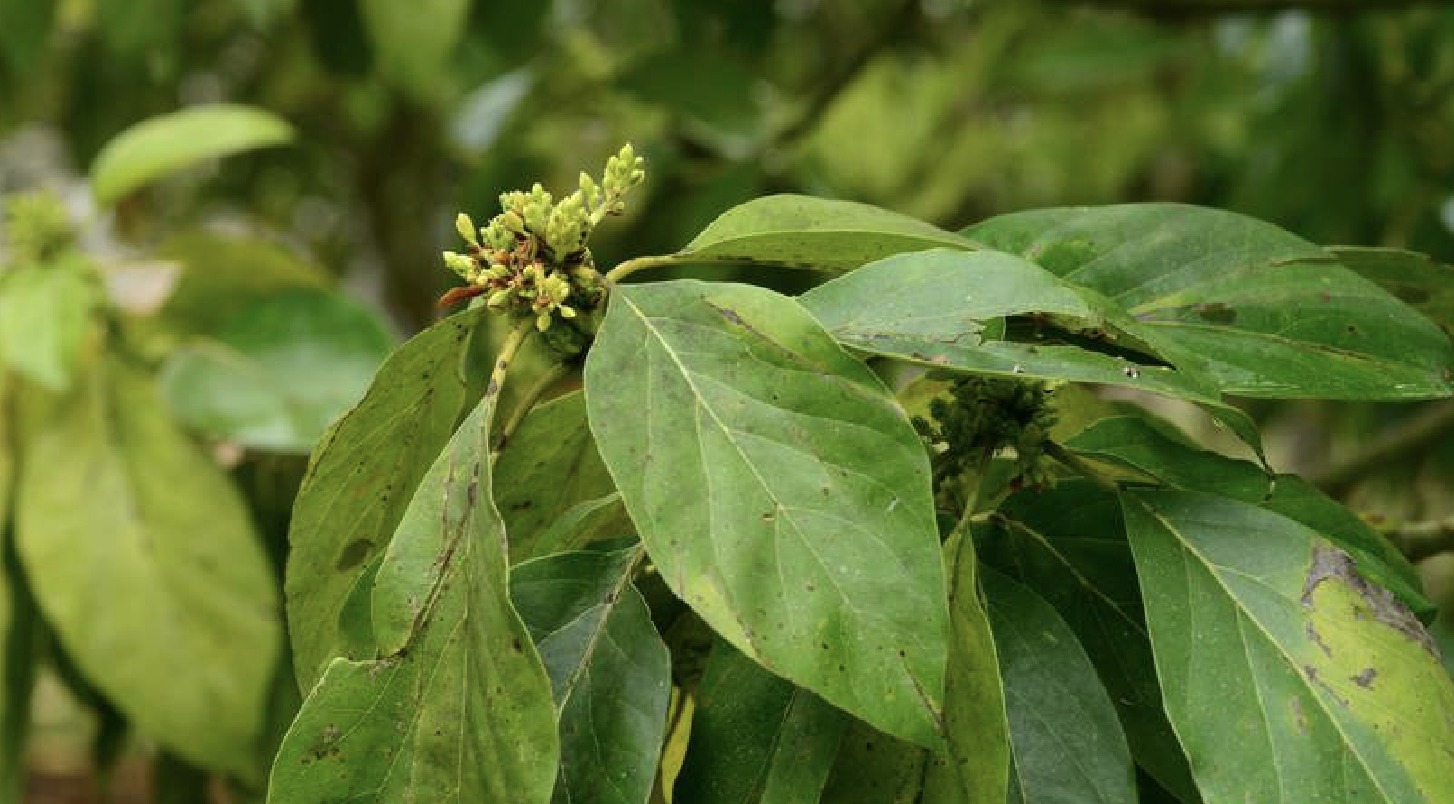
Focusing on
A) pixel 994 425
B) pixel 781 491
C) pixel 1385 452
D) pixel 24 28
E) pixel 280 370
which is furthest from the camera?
pixel 24 28

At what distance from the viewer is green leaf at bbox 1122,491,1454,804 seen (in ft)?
1.39

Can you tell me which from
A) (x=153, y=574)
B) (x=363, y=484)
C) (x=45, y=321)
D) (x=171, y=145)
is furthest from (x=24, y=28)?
(x=363, y=484)

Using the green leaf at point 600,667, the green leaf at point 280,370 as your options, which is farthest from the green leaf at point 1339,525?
the green leaf at point 280,370

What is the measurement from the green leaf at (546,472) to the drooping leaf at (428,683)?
9 cm

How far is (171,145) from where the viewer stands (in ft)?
3.56

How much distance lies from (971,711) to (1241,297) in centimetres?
22

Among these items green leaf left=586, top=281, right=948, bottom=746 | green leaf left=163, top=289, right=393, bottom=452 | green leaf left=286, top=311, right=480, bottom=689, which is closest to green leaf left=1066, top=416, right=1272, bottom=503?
green leaf left=586, top=281, right=948, bottom=746

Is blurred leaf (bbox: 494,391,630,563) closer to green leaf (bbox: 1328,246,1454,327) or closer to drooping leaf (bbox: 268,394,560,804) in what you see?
drooping leaf (bbox: 268,394,560,804)

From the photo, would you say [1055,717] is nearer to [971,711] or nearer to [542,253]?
[971,711]

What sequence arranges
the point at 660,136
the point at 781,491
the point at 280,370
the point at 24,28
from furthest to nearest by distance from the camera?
1. the point at 660,136
2. the point at 24,28
3. the point at 280,370
4. the point at 781,491

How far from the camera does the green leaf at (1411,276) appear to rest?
597 mm

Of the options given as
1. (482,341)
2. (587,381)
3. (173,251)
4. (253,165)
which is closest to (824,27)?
(253,165)

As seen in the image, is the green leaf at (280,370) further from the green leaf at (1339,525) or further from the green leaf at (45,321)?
the green leaf at (1339,525)

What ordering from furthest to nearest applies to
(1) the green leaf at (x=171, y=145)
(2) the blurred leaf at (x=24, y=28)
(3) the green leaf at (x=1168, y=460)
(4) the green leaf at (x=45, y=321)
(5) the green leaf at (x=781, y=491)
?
(2) the blurred leaf at (x=24, y=28) → (1) the green leaf at (x=171, y=145) → (4) the green leaf at (x=45, y=321) → (3) the green leaf at (x=1168, y=460) → (5) the green leaf at (x=781, y=491)
